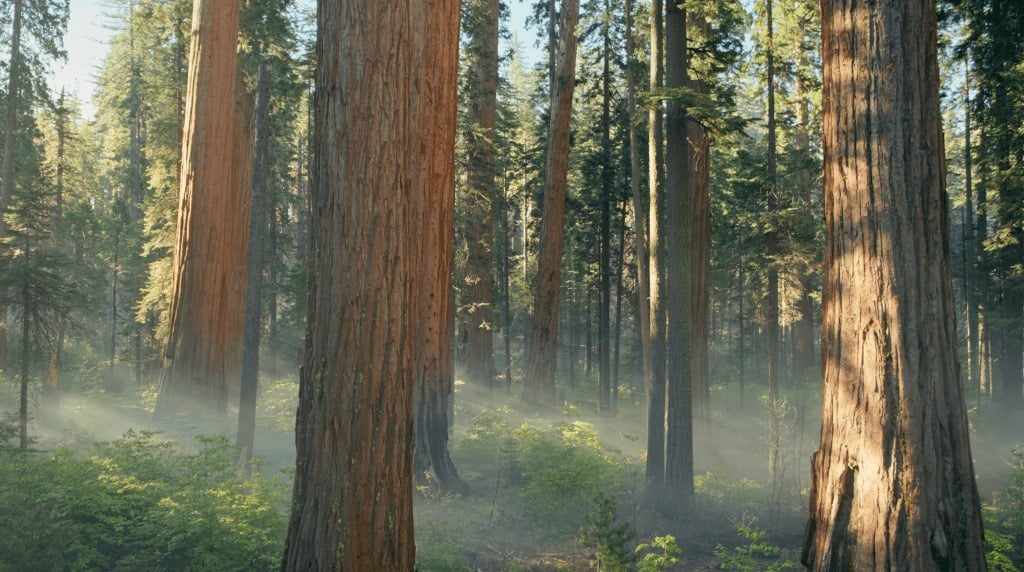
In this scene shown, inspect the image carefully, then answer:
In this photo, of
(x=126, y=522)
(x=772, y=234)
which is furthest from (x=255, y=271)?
(x=772, y=234)

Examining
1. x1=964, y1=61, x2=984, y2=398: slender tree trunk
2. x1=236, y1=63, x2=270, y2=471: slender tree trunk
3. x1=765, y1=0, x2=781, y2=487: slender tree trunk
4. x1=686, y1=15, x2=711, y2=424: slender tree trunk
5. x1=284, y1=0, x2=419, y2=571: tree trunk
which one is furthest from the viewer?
x1=964, y1=61, x2=984, y2=398: slender tree trunk

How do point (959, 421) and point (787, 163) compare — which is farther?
point (787, 163)

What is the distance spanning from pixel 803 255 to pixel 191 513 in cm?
1568

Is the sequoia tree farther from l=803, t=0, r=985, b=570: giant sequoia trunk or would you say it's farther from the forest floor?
l=803, t=0, r=985, b=570: giant sequoia trunk

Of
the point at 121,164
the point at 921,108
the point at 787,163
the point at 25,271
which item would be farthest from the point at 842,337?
the point at 121,164

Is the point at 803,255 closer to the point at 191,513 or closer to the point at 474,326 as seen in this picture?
the point at 474,326

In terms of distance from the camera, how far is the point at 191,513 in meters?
7.28

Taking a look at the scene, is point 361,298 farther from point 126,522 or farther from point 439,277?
point 439,277

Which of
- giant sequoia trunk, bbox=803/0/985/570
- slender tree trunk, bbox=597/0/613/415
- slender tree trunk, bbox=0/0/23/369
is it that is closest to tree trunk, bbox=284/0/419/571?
giant sequoia trunk, bbox=803/0/985/570

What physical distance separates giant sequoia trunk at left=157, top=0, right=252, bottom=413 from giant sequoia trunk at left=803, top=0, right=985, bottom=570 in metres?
13.3

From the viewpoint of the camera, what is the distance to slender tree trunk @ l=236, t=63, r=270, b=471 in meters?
11.4

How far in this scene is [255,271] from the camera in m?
11.4

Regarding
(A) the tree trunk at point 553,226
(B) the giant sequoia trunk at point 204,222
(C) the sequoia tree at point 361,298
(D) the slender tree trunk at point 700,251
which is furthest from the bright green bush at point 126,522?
(A) the tree trunk at point 553,226

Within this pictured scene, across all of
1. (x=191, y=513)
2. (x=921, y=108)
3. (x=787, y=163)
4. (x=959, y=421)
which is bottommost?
(x=191, y=513)
